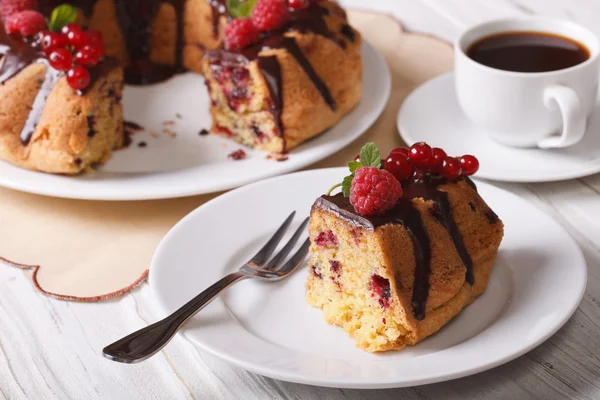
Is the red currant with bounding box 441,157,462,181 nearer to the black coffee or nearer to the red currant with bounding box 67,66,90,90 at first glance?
the black coffee

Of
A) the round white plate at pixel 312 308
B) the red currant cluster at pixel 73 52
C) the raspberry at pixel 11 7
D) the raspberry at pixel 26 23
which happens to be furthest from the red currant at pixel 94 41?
the round white plate at pixel 312 308

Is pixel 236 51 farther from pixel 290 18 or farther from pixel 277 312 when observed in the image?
pixel 277 312

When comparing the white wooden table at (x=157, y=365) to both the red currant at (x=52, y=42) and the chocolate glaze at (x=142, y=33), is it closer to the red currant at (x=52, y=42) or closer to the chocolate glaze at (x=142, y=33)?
the red currant at (x=52, y=42)

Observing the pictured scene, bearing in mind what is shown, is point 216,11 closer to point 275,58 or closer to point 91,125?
point 275,58

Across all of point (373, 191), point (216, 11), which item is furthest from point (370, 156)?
point (216, 11)

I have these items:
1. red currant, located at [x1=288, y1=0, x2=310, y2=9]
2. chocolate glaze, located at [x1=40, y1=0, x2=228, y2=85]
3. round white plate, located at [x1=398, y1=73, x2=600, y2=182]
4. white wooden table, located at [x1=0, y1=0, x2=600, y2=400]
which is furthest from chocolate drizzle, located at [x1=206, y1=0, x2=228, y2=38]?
white wooden table, located at [x1=0, y1=0, x2=600, y2=400]

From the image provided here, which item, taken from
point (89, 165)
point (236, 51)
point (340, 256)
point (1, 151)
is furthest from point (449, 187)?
point (1, 151)
